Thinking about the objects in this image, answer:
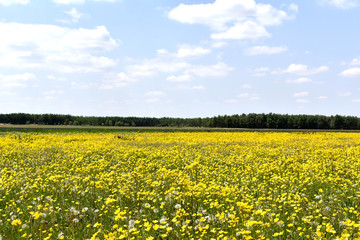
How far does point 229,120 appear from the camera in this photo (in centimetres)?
12194

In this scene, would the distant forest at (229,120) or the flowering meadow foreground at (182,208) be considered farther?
the distant forest at (229,120)

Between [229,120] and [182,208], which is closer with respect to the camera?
[182,208]

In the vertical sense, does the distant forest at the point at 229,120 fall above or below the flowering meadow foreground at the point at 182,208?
above

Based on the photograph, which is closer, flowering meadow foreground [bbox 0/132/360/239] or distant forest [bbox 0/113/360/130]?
flowering meadow foreground [bbox 0/132/360/239]

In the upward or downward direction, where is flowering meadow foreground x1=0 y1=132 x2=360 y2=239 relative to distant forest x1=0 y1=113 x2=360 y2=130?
downward

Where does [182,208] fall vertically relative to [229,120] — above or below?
below

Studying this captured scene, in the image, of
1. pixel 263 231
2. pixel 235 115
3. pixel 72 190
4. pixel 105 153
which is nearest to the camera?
pixel 263 231

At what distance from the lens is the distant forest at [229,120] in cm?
11188

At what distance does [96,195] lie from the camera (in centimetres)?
825

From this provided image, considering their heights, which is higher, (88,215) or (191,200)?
(191,200)

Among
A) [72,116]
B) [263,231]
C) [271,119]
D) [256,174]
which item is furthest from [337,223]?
[72,116]

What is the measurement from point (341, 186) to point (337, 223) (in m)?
3.78

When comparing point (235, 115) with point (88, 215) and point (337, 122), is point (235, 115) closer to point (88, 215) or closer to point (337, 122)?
point (337, 122)

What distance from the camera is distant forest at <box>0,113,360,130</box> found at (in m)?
112
